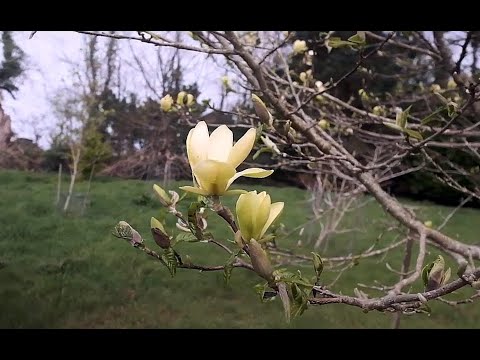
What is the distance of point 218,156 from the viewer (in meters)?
0.33

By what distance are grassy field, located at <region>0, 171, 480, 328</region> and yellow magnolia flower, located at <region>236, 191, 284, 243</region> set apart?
778 mm

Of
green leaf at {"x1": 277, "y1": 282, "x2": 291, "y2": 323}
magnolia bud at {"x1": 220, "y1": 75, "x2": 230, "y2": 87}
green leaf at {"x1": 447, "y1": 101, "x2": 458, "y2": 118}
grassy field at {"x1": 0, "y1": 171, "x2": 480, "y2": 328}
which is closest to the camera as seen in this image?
green leaf at {"x1": 277, "y1": 282, "x2": 291, "y2": 323}

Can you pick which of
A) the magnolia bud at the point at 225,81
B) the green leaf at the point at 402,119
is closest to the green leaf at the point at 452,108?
the green leaf at the point at 402,119

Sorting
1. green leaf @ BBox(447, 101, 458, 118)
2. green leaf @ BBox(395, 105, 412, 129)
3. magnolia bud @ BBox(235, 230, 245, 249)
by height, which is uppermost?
green leaf @ BBox(447, 101, 458, 118)

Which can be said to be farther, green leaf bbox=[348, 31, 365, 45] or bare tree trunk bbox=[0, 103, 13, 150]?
bare tree trunk bbox=[0, 103, 13, 150]

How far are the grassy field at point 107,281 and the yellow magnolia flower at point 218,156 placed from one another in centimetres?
77

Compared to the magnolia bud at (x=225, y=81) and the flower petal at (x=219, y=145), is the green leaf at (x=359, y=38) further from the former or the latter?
the magnolia bud at (x=225, y=81)

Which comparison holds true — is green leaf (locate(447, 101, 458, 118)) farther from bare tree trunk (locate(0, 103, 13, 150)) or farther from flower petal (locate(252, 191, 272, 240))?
bare tree trunk (locate(0, 103, 13, 150))

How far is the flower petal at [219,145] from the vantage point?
326mm

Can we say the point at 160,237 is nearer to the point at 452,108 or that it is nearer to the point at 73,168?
the point at 452,108

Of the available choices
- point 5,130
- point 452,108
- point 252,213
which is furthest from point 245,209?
point 5,130

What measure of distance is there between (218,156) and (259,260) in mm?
77

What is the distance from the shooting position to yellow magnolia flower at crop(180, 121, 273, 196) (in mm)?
317

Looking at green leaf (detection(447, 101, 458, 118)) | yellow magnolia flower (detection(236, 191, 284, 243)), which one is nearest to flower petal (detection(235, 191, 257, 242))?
yellow magnolia flower (detection(236, 191, 284, 243))
